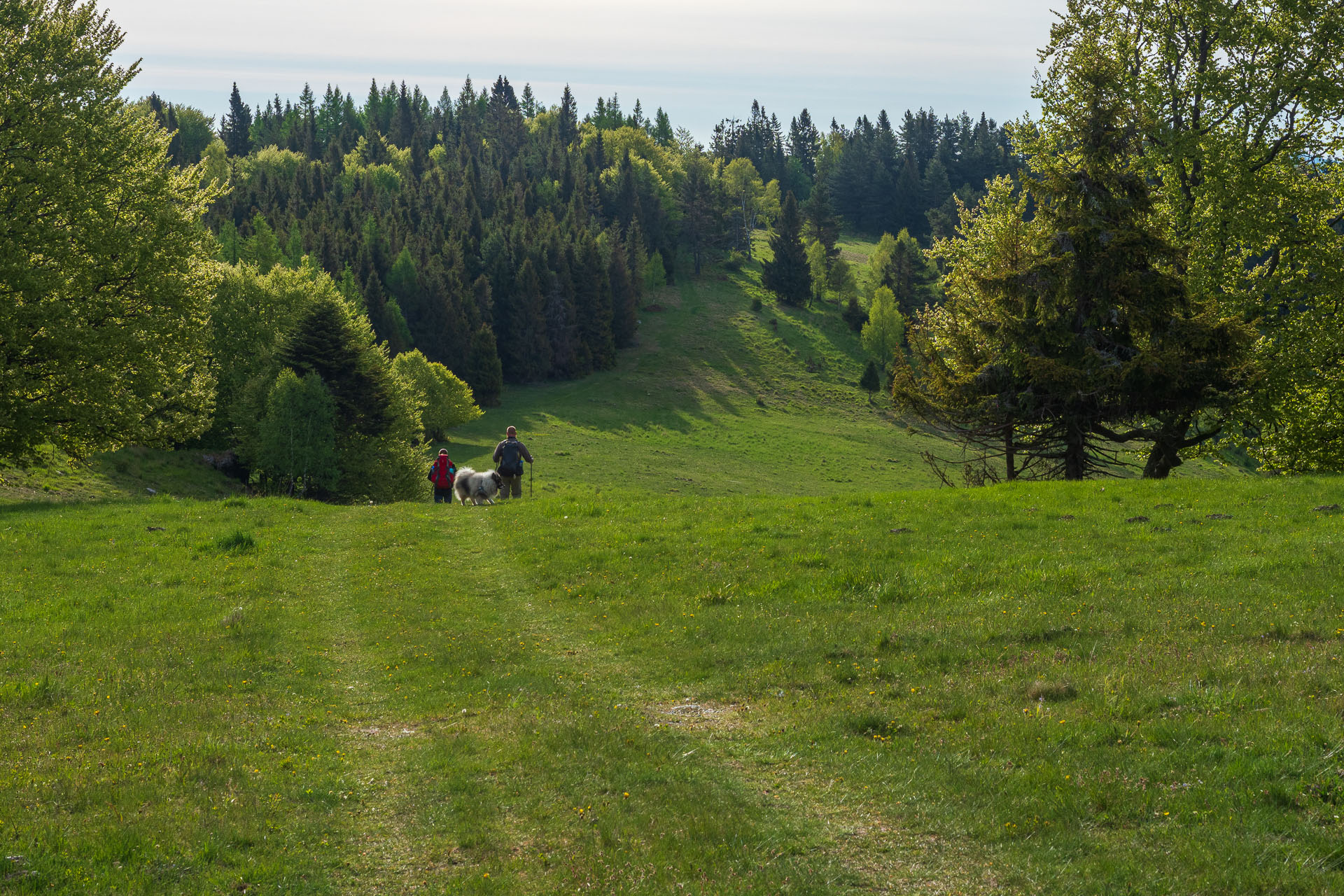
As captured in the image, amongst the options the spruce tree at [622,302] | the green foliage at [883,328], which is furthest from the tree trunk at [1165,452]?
the spruce tree at [622,302]

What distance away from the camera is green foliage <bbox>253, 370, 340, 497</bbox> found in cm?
5375

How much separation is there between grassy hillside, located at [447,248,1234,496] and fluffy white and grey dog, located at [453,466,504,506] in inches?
1127

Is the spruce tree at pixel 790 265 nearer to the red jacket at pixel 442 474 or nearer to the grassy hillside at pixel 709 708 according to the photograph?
the red jacket at pixel 442 474

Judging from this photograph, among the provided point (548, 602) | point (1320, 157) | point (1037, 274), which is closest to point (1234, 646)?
point (548, 602)

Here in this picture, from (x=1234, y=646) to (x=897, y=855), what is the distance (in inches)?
274

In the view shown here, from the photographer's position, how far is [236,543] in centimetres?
2320

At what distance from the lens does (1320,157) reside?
106 ft

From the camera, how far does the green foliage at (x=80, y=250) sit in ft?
96.3

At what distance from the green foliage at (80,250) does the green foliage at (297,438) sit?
1983 centimetres

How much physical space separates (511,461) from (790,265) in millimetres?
128304

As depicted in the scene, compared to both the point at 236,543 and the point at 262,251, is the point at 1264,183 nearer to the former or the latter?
the point at 236,543

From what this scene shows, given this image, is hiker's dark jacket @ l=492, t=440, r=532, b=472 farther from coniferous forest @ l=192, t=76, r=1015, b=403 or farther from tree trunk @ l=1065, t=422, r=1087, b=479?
coniferous forest @ l=192, t=76, r=1015, b=403

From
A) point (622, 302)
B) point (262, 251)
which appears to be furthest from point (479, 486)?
point (622, 302)

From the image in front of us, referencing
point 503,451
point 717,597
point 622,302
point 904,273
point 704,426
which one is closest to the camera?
point 717,597
